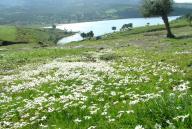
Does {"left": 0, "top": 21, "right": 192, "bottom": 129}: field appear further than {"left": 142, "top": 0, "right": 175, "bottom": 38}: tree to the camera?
No

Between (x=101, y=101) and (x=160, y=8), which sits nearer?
(x=101, y=101)

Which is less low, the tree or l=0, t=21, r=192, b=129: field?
the tree

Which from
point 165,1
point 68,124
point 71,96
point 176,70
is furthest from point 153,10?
point 68,124

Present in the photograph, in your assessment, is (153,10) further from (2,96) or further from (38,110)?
(38,110)

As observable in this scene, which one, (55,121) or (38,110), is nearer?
(55,121)

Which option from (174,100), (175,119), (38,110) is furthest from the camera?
(38,110)

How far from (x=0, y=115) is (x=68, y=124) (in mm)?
5634

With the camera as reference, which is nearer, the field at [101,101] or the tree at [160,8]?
the field at [101,101]

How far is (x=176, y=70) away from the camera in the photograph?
90.4 feet

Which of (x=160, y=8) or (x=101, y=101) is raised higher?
(x=160, y=8)

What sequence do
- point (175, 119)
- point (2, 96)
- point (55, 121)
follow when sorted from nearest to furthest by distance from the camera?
point (175, 119) → point (55, 121) → point (2, 96)

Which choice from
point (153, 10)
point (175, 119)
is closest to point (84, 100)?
point (175, 119)

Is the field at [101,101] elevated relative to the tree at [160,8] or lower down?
lower down

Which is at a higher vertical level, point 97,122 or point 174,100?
point 174,100
